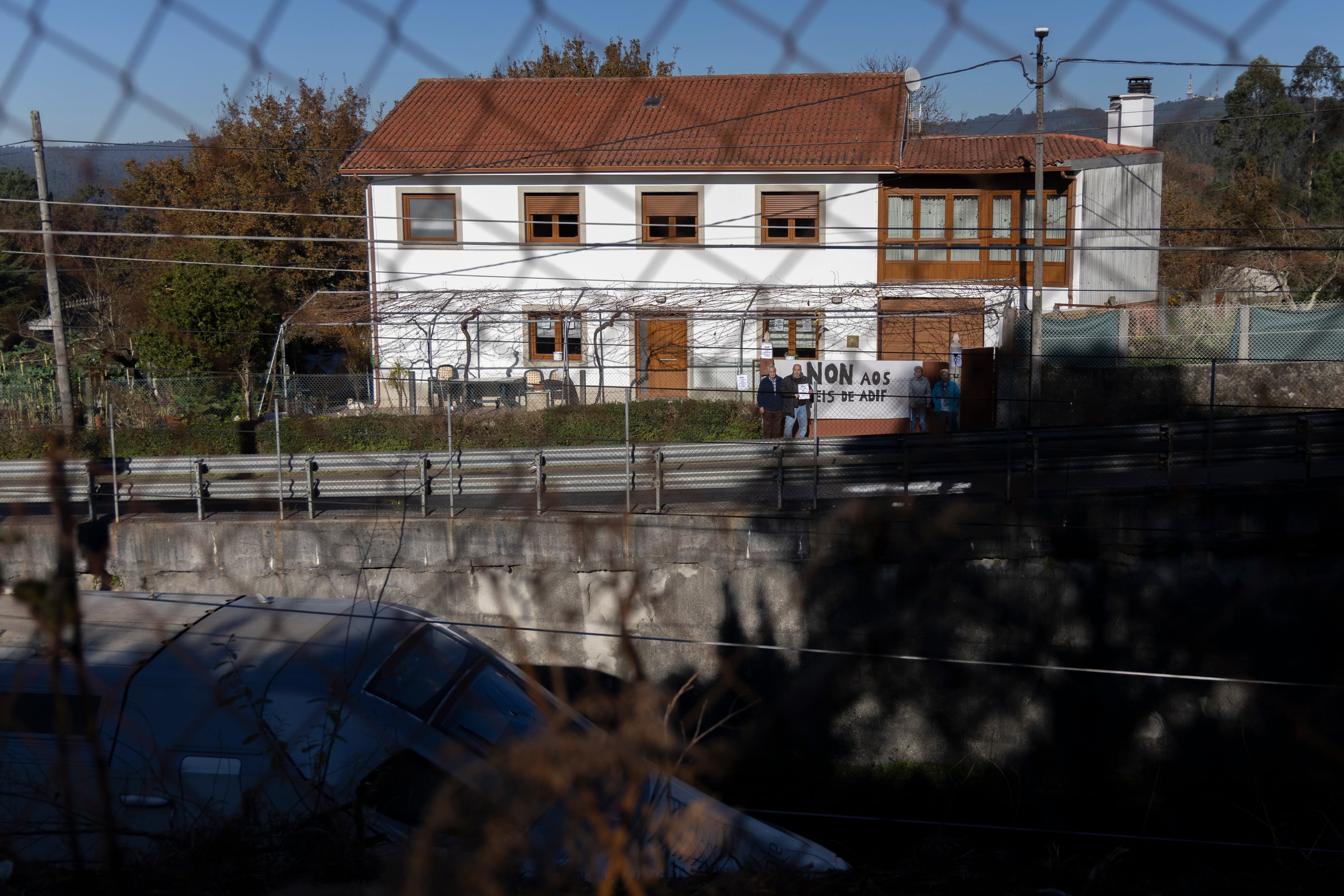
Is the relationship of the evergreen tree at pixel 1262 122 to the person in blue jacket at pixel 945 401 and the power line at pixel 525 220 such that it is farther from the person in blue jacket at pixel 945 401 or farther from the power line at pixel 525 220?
the person in blue jacket at pixel 945 401

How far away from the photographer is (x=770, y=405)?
38.0 ft

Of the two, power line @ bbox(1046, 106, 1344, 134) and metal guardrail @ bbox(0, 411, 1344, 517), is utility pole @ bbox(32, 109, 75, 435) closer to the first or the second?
power line @ bbox(1046, 106, 1344, 134)

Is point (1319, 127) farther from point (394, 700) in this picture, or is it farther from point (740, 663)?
point (740, 663)

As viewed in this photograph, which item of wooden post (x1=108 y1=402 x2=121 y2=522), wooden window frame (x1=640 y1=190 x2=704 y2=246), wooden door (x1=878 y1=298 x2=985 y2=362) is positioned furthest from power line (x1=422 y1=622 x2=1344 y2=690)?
wooden door (x1=878 y1=298 x2=985 y2=362)

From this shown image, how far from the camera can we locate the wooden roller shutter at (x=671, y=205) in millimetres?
12148

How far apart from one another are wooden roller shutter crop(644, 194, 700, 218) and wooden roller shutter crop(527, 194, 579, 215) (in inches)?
36.7

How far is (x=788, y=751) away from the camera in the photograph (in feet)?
22.6

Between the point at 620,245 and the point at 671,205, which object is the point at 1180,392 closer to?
the point at 671,205

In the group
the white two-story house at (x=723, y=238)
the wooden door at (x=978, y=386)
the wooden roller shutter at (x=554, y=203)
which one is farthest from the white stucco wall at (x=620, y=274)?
the wooden door at (x=978, y=386)

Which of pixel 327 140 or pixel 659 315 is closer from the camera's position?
pixel 327 140

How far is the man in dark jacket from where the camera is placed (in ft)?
37.7

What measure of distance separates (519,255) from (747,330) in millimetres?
3478

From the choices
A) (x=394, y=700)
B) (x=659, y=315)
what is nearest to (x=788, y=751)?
(x=394, y=700)

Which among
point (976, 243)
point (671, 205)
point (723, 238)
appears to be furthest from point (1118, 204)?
point (671, 205)
